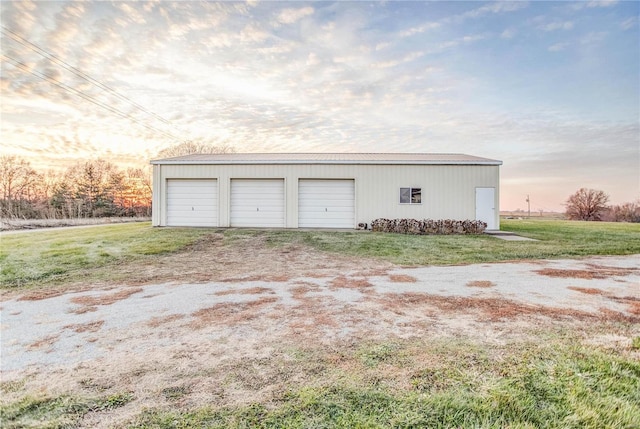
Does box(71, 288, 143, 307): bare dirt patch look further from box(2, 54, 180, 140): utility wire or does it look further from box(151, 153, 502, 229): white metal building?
box(2, 54, 180, 140): utility wire

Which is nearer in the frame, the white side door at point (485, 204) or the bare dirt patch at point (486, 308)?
the bare dirt patch at point (486, 308)

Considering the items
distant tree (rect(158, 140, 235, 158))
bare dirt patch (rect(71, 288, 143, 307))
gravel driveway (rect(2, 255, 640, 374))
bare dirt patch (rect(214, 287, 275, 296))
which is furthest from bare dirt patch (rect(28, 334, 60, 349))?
distant tree (rect(158, 140, 235, 158))

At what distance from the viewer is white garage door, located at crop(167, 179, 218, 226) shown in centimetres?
1407

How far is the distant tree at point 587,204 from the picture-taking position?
1057 inches

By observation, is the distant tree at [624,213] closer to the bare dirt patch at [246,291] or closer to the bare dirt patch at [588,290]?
the bare dirt patch at [588,290]

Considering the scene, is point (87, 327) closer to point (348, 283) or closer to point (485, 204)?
point (348, 283)

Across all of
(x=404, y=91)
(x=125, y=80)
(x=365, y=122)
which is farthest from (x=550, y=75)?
(x=125, y=80)

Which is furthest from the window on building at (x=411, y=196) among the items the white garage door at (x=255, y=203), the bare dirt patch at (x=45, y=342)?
the bare dirt patch at (x=45, y=342)

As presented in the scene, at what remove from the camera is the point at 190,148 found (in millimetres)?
28578

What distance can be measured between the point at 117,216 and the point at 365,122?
21.1 metres

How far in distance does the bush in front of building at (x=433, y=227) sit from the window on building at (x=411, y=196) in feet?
3.13

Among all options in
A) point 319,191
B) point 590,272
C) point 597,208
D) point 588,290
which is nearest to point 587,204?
point 597,208

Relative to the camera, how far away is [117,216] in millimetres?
25312

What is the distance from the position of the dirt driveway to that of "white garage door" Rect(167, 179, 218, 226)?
7.51 metres
